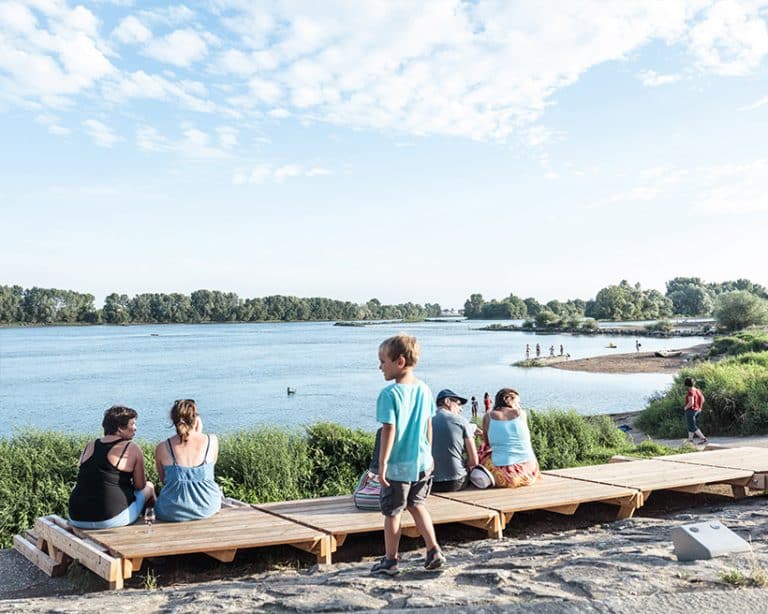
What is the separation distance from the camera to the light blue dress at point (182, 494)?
6230 millimetres

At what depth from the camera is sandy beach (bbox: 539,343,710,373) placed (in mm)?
58603

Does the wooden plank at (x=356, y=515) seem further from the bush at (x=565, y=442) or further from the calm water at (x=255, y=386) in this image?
the calm water at (x=255, y=386)

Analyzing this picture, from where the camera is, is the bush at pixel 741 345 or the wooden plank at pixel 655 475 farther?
the bush at pixel 741 345

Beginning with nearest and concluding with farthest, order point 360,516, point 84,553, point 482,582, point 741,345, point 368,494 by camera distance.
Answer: point 482,582 → point 84,553 → point 360,516 → point 368,494 → point 741,345

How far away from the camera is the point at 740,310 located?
76.1 metres

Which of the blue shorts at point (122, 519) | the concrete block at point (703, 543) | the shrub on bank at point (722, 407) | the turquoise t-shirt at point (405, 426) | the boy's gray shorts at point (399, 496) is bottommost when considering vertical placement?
the shrub on bank at point (722, 407)

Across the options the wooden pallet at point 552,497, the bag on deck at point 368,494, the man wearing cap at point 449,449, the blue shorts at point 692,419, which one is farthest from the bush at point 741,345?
the bag on deck at point 368,494

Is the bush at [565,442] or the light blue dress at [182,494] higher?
the light blue dress at [182,494]

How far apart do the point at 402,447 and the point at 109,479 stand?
2.63 meters

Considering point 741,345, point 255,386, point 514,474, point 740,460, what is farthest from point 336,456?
point 741,345

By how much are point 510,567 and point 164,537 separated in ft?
8.84

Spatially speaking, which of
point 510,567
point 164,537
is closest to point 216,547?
point 164,537

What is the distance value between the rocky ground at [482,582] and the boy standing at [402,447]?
23 cm

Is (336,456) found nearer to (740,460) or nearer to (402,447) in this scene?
(740,460)
